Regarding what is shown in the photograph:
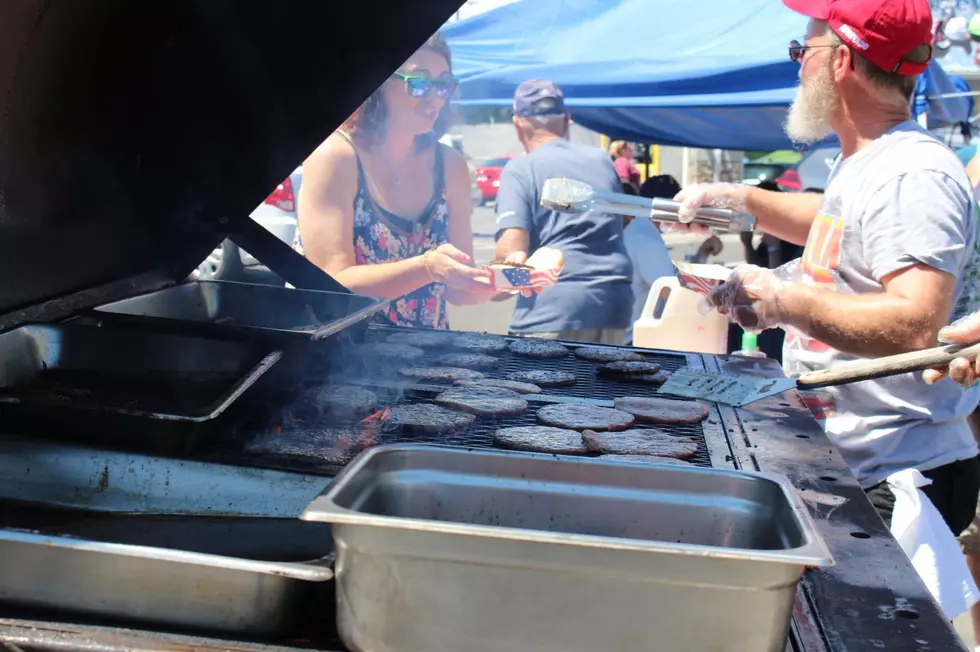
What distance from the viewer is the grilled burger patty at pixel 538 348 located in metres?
2.90

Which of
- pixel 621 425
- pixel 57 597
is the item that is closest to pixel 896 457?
pixel 621 425

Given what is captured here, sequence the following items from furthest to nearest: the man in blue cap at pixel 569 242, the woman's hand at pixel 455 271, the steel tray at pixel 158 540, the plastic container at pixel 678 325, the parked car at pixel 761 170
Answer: the parked car at pixel 761 170 < the plastic container at pixel 678 325 < the man in blue cap at pixel 569 242 < the woman's hand at pixel 455 271 < the steel tray at pixel 158 540

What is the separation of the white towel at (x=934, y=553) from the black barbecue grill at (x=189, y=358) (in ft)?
1.31

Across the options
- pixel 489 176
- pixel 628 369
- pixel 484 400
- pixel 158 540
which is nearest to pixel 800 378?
pixel 628 369

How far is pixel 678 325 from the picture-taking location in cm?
540

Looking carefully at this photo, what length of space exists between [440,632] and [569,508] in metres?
0.33

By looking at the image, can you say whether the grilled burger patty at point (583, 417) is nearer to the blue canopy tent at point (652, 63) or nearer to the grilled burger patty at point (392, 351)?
the grilled burger patty at point (392, 351)

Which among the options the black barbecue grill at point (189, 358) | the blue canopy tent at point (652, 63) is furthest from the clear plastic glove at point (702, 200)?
the blue canopy tent at point (652, 63)

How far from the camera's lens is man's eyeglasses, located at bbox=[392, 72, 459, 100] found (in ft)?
11.4

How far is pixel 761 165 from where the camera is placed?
20297mm

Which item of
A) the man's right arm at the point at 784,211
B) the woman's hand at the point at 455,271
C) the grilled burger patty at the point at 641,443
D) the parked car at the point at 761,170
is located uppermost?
the parked car at the point at 761,170

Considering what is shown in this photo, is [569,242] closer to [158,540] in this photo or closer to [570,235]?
[570,235]

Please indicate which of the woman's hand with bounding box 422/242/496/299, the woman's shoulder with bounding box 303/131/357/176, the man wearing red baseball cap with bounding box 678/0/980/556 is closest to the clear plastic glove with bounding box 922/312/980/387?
the man wearing red baseball cap with bounding box 678/0/980/556

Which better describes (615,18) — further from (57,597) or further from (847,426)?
(57,597)
